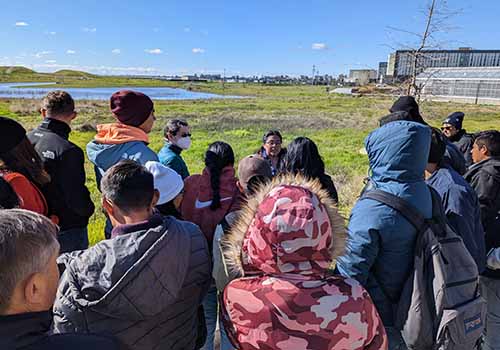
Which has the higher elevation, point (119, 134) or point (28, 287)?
point (119, 134)

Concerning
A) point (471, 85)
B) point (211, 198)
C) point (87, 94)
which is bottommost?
point (87, 94)

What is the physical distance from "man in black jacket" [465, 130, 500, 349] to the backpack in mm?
1147

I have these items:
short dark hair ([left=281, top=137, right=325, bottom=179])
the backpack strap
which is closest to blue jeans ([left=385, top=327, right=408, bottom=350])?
the backpack strap

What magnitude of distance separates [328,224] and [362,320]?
15.5 inches

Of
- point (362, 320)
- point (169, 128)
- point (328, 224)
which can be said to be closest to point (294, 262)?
point (328, 224)

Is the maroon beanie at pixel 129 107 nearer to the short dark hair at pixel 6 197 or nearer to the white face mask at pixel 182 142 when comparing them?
the short dark hair at pixel 6 197

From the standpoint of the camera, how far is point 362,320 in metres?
1.49

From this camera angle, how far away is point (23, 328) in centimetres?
111

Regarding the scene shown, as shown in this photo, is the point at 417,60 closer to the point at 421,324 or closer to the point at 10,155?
the point at 421,324

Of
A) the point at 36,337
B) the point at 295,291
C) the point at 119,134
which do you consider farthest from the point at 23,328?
the point at 119,134

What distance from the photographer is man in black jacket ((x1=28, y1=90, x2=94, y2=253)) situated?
2.86m

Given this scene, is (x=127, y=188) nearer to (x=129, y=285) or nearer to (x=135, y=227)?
(x=135, y=227)

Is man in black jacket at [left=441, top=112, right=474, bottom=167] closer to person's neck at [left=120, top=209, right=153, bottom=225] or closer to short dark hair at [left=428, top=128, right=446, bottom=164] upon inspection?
short dark hair at [left=428, top=128, right=446, bottom=164]

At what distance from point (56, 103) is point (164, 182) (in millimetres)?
1184
